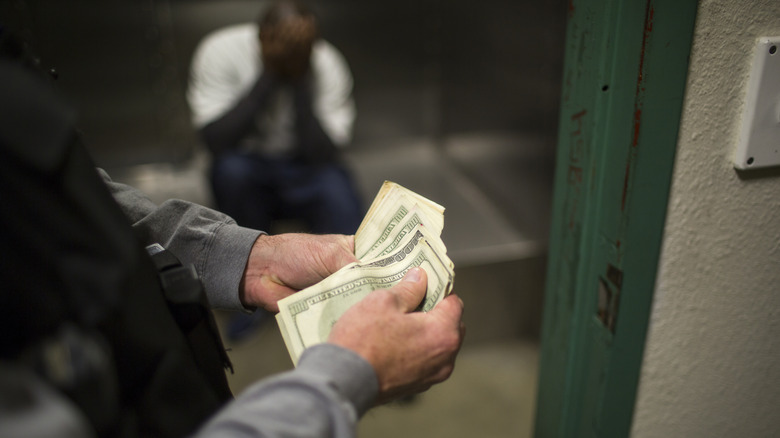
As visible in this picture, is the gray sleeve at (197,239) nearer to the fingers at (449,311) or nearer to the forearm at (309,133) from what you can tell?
the fingers at (449,311)

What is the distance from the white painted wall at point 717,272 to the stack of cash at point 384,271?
9.2 inches

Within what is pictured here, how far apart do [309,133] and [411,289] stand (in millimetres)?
1227

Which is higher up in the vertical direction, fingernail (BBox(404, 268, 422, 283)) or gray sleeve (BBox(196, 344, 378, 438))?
fingernail (BBox(404, 268, 422, 283))

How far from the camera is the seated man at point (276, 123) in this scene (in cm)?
153

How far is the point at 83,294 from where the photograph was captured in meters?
0.29

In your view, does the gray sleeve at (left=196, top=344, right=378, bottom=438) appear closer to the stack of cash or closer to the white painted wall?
the stack of cash

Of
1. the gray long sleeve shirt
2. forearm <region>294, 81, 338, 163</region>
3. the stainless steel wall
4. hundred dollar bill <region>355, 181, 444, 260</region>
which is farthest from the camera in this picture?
the stainless steel wall

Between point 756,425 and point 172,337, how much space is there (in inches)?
26.6

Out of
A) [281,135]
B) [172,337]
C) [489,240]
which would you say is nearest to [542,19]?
[489,240]

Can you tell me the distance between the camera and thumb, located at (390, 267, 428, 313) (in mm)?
455

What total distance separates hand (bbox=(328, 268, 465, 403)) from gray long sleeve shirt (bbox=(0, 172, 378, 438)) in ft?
0.06

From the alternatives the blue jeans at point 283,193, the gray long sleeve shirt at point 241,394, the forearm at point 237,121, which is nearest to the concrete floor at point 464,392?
the blue jeans at point 283,193

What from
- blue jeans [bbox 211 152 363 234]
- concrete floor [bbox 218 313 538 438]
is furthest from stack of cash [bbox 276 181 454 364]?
blue jeans [bbox 211 152 363 234]

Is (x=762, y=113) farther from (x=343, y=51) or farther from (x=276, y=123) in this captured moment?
(x=343, y=51)
